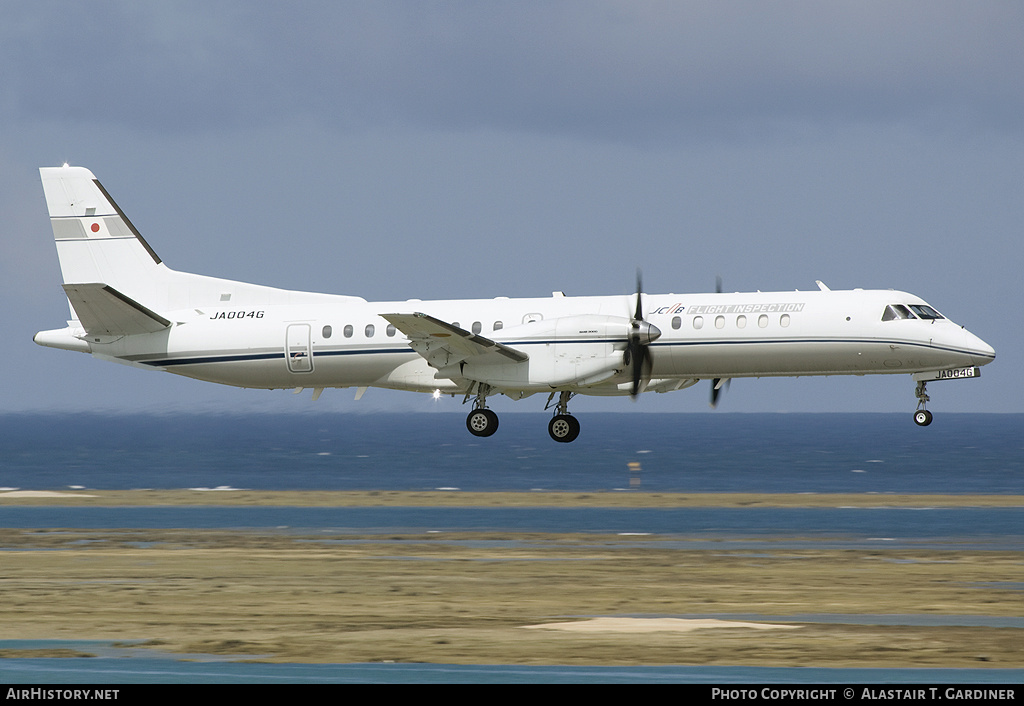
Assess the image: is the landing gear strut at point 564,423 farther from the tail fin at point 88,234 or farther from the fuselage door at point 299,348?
the tail fin at point 88,234

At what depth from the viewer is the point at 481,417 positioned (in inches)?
1229

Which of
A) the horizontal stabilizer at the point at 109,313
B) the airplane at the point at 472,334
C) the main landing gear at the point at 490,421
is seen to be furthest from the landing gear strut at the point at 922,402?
the horizontal stabilizer at the point at 109,313

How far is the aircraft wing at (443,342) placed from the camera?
28.0m

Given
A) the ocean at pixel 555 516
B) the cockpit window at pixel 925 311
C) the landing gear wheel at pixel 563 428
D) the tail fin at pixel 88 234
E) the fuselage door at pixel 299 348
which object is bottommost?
the ocean at pixel 555 516

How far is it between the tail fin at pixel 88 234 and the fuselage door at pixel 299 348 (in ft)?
19.3

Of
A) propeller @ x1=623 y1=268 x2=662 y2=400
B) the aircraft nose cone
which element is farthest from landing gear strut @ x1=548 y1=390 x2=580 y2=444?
the aircraft nose cone

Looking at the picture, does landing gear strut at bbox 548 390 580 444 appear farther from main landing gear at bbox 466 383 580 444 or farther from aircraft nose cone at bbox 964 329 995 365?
aircraft nose cone at bbox 964 329 995 365

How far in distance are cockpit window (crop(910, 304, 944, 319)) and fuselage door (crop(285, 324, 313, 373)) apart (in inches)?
607

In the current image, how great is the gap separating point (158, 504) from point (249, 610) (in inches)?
752

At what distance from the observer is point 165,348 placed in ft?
105

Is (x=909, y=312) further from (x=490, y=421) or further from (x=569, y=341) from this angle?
(x=490, y=421)
